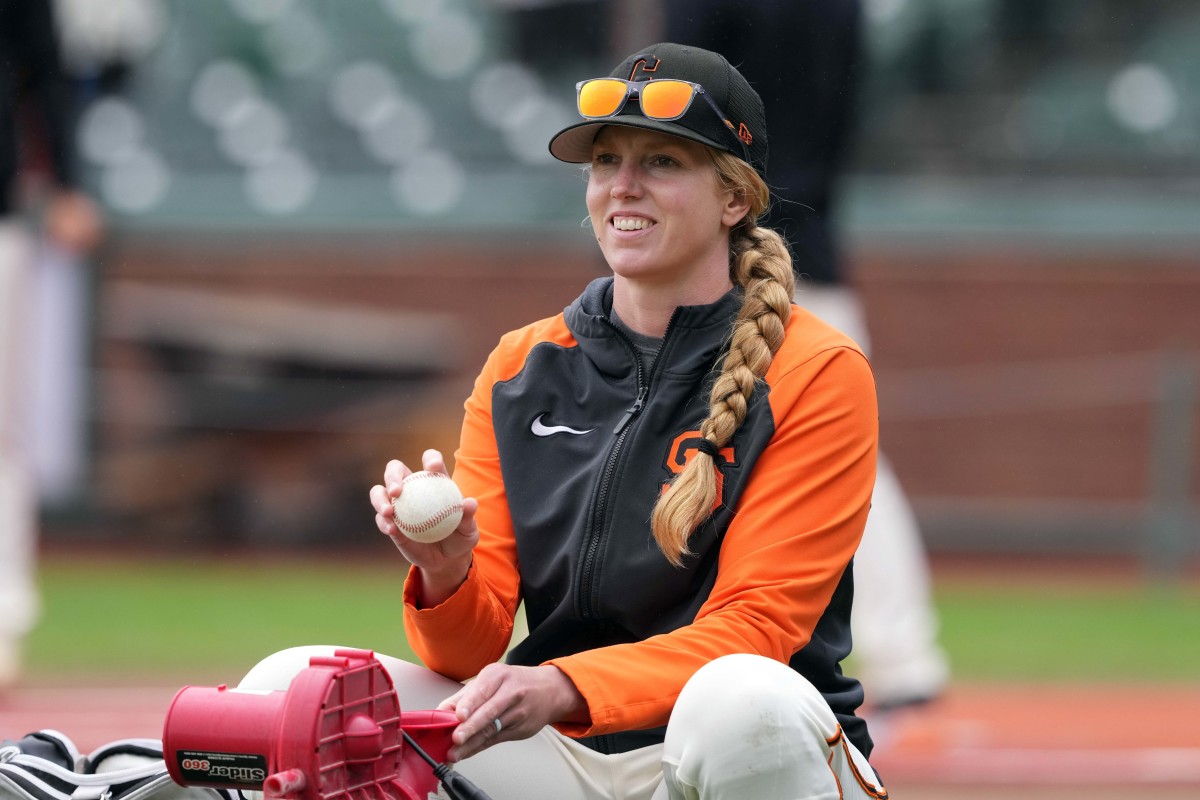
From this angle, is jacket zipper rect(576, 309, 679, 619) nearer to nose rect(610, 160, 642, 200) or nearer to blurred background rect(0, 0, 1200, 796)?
nose rect(610, 160, 642, 200)

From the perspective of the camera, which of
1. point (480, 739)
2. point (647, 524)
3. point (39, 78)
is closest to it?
point (480, 739)

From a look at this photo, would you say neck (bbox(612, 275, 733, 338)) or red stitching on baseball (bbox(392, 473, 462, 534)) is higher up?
neck (bbox(612, 275, 733, 338))

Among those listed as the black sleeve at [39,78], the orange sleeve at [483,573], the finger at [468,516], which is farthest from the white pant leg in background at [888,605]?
the black sleeve at [39,78]

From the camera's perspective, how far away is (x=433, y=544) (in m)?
2.67

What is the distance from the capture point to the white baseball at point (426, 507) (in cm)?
255

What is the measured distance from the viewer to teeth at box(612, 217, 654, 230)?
295 cm

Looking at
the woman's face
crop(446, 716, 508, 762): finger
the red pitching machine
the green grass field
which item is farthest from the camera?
the green grass field

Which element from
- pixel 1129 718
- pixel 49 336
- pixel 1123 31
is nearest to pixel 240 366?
pixel 49 336

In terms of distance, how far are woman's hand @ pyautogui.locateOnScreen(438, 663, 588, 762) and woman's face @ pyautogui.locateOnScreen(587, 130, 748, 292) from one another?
0.79m

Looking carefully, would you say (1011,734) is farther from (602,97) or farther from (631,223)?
(602,97)

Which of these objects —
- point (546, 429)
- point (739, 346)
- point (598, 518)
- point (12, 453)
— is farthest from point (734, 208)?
point (12, 453)

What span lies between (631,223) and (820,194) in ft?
7.65

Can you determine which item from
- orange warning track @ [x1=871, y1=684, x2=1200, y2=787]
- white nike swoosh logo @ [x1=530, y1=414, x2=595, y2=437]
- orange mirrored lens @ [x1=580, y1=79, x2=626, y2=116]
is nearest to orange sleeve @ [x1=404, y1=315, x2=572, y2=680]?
white nike swoosh logo @ [x1=530, y1=414, x2=595, y2=437]

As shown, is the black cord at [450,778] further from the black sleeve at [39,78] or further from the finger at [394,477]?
the black sleeve at [39,78]
